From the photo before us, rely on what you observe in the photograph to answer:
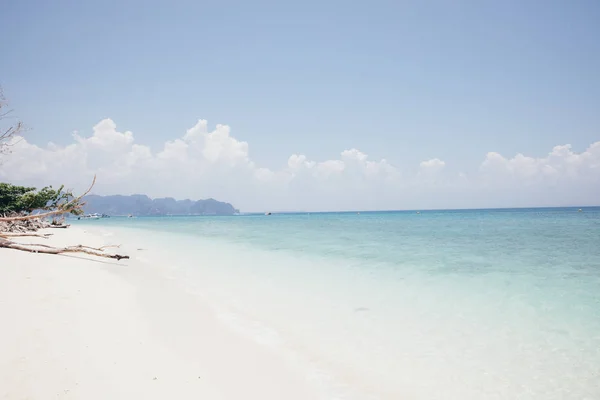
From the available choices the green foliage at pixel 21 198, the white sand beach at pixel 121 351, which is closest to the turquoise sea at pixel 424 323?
the white sand beach at pixel 121 351

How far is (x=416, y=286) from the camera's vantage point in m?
9.70

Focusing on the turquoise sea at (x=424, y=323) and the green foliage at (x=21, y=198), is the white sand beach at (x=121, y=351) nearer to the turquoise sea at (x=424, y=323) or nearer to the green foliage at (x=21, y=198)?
the turquoise sea at (x=424, y=323)

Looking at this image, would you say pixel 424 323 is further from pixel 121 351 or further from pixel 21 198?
pixel 21 198

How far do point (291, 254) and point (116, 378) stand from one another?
1369 cm

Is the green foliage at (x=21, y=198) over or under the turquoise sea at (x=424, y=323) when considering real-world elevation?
over

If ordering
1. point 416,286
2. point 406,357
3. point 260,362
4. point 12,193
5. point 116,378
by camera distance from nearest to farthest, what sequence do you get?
1. point 116,378
2. point 260,362
3. point 406,357
4. point 416,286
5. point 12,193

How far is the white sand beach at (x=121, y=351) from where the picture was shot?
3.56m

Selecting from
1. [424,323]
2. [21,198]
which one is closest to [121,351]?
[424,323]

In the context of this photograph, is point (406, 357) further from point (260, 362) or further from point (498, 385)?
point (260, 362)

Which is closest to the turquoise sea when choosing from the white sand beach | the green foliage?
the white sand beach

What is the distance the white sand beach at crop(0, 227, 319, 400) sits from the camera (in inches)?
140

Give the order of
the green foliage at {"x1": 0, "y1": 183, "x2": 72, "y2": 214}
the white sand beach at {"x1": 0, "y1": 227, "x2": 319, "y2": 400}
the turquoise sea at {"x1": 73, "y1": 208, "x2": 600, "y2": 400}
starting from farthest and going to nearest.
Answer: the green foliage at {"x1": 0, "y1": 183, "x2": 72, "y2": 214} < the turquoise sea at {"x1": 73, "y1": 208, "x2": 600, "y2": 400} < the white sand beach at {"x1": 0, "y1": 227, "x2": 319, "y2": 400}

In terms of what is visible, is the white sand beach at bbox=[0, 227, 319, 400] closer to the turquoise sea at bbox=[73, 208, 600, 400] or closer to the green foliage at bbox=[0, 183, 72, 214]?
the turquoise sea at bbox=[73, 208, 600, 400]

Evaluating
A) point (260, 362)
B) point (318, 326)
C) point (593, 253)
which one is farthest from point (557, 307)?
point (593, 253)
